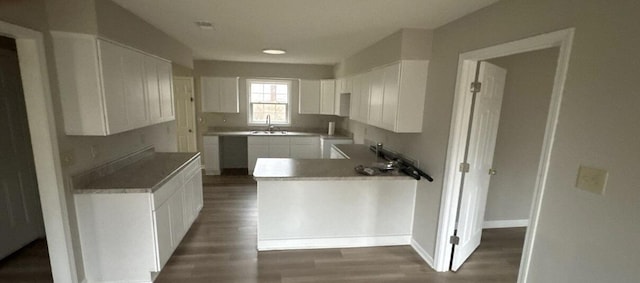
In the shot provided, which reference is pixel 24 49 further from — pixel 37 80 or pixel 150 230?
pixel 150 230

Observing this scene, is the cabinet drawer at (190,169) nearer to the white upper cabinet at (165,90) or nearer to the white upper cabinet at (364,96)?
the white upper cabinet at (165,90)

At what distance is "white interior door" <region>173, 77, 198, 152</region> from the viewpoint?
17.8 feet

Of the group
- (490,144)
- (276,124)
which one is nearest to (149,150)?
(276,124)

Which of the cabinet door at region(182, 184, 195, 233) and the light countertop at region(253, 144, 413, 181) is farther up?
the light countertop at region(253, 144, 413, 181)

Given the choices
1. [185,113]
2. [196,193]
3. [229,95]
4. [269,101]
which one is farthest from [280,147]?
[196,193]

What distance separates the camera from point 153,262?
2260 millimetres

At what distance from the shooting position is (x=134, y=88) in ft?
7.80

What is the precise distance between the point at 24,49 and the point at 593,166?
A: 3296 millimetres

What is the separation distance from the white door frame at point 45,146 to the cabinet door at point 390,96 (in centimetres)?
275

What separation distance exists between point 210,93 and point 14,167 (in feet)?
10.3

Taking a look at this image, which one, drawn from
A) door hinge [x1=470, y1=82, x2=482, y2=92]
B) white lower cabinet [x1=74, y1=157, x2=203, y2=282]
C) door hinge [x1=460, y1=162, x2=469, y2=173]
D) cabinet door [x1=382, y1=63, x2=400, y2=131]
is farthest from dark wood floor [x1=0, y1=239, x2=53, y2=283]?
door hinge [x1=470, y1=82, x2=482, y2=92]

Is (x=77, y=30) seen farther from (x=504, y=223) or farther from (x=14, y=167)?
(x=504, y=223)

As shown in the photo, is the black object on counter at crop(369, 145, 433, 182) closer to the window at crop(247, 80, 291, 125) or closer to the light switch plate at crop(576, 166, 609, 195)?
the light switch plate at crop(576, 166, 609, 195)

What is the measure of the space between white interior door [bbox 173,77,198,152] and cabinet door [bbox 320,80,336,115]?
8.74 ft
